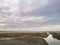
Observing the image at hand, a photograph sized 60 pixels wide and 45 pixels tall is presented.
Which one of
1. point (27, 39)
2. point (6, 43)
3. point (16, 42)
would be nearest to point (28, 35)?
point (27, 39)

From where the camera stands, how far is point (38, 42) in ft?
14.4

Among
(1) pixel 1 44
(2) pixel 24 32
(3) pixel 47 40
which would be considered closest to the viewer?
(1) pixel 1 44

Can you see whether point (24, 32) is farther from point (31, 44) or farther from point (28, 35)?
point (31, 44)

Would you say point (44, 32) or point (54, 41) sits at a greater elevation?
point (44, 32)

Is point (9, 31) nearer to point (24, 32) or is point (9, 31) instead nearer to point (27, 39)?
point (24, 32)

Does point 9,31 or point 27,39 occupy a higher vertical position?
point 9,31

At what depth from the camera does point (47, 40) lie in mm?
4578

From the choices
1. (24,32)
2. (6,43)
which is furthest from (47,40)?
(6,43)

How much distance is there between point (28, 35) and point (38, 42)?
1.55 feet

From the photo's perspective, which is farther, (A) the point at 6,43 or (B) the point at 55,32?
(B) the point at 55,32

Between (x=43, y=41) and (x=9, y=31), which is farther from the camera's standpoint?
(x=9, y=31)

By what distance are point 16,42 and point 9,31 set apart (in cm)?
89

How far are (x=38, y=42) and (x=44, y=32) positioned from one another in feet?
2.60

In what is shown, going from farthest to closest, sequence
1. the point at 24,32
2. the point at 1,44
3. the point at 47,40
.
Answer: the point at 24,32, the point at 47,40, the point at 1,44
